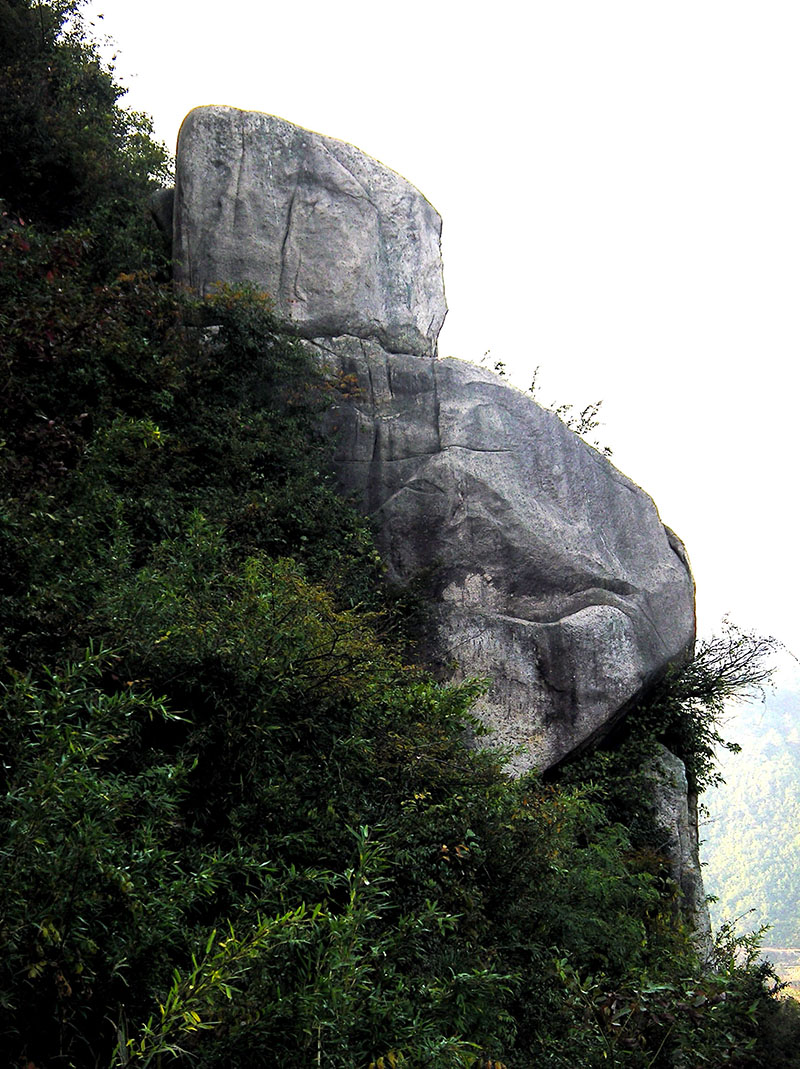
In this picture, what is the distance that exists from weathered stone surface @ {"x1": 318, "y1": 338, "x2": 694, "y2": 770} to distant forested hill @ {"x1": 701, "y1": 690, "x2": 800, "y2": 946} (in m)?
39.3

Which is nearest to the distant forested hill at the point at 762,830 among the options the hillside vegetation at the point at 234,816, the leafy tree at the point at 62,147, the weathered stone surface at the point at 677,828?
the weathered stone surface at the point at 677,828

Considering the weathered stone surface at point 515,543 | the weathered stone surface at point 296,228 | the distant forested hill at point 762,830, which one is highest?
the weathered stone surface at point 296,228

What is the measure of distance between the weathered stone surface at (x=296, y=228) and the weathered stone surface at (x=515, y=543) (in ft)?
2.48

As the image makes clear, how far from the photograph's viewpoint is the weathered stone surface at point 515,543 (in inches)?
388

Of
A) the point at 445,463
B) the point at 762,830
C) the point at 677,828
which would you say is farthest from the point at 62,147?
the point at 762,830

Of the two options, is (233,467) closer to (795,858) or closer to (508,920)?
(508,920)

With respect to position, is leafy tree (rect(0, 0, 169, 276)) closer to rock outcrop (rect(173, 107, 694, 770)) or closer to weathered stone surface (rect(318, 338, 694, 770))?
rock outcrop (rect(173, 107, 694, 770))

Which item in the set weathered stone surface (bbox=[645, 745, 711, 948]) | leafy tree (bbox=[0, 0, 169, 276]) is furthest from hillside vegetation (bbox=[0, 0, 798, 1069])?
leafy tree (bbox=[0, 0, 169, 276])

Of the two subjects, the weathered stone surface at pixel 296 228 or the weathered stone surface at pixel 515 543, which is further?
the weathered stone surface at pixel 296 228

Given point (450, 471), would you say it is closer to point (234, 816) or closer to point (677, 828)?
point (677, 828)

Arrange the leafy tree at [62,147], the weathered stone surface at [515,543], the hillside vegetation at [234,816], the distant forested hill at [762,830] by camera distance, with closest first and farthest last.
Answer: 1. the hillside vegetation at [234,816]
2. the weathered stone surface at [515,543]
3. the leafy tree at [62,147]
4. the distant forested hill at [762,830]

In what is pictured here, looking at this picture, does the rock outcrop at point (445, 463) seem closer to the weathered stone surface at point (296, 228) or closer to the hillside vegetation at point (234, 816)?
the weathered stone surface at point (296, 228)

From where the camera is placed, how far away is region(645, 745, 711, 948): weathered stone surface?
992 centimetres

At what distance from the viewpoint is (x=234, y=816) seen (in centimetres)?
396
